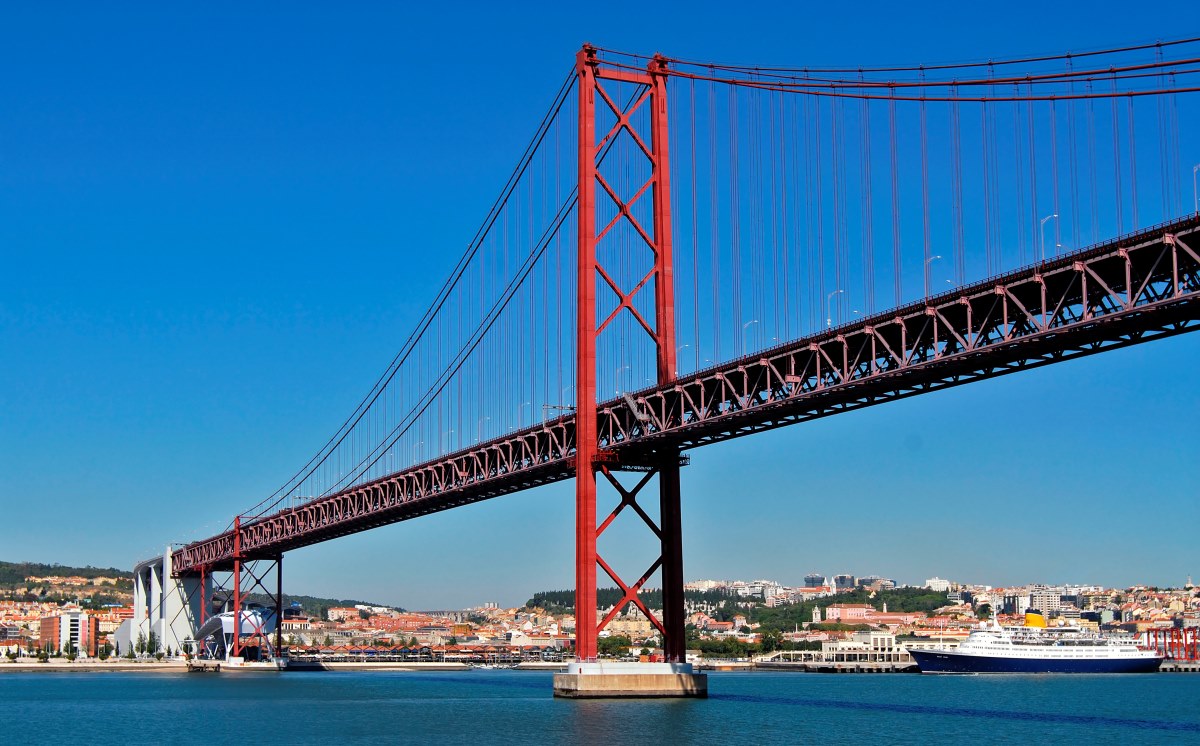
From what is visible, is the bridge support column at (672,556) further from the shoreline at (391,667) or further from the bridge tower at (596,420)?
the shoreline at (391,667)

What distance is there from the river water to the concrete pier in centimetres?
34

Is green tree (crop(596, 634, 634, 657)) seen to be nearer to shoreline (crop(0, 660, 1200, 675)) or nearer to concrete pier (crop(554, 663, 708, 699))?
shoreline (crop(0, 660, 1200, 675))

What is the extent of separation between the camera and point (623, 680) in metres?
42.8

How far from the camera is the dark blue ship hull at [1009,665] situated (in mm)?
111625

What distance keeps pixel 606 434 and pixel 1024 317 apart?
15.9m

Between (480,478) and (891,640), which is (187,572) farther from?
(891,640)

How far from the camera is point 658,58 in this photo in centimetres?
4697

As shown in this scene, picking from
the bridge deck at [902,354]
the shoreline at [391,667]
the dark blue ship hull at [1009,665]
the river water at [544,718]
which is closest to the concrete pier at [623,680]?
the river water at [544,718]

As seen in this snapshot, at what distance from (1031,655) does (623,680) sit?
253 feet

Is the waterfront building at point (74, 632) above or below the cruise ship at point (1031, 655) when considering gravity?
above

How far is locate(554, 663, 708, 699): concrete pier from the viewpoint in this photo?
42.8m

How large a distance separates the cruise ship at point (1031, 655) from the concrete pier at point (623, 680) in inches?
2876

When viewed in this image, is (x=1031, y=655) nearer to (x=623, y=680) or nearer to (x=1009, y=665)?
(x=1009, y=665)

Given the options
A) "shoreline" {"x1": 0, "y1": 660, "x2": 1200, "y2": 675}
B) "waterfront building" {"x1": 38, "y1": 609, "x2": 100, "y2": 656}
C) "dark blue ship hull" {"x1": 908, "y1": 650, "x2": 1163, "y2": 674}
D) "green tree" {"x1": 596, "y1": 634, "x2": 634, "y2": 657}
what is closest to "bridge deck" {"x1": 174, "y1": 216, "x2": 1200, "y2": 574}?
"shoreline" {"x1": 0, "y1": 660, "x2": 1200, "y2": 675}
